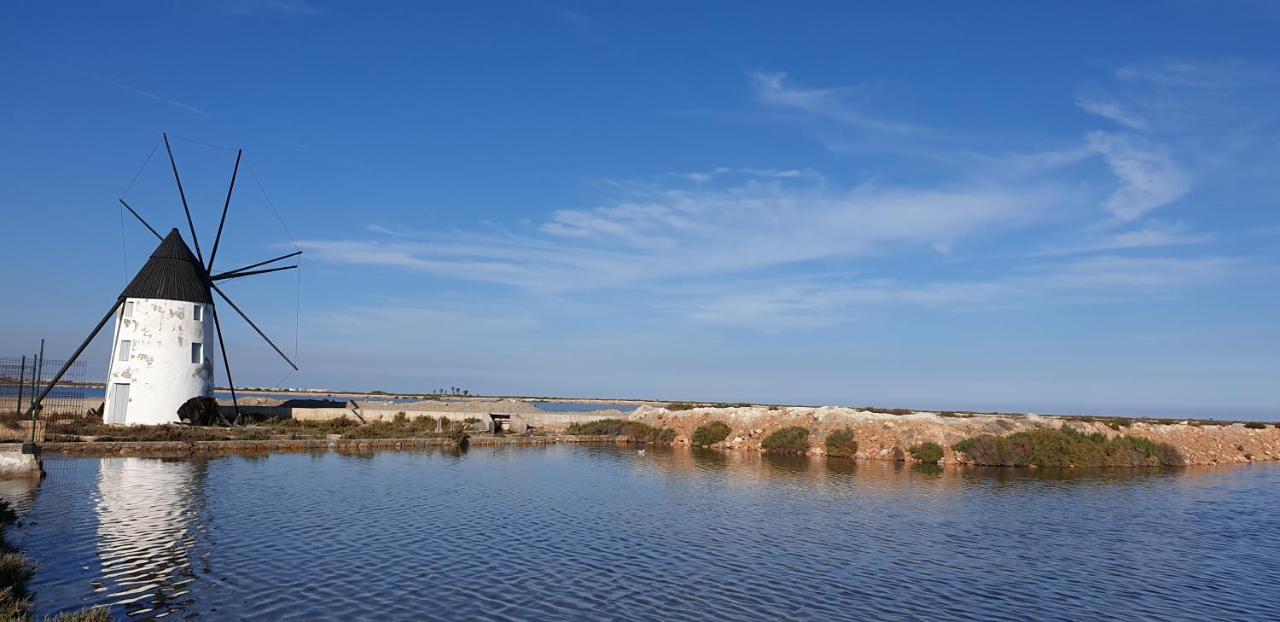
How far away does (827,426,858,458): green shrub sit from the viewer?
47.7 meters

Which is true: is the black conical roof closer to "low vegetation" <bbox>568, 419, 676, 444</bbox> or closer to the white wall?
the white wall

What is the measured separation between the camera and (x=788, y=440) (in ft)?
163

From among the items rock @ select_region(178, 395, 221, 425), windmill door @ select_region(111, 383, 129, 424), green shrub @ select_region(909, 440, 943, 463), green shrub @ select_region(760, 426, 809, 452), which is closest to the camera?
windmill door @ select_region(111, 383, 129, 424)

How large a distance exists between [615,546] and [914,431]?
32640 millimetres

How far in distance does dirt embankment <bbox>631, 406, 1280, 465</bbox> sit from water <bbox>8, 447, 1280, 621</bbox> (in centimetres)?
1319

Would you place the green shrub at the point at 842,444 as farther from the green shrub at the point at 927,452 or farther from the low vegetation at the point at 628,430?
the low vegetation at the point at 628,430

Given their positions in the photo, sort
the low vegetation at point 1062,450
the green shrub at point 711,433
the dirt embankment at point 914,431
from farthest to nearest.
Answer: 1. the green shrub at point 711,433
2. the dirt embankment at point 914,431
3. the low vegetation at point 1062,450

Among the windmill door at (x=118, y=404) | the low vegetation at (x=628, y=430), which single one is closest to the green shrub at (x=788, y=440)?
the low vegetation at (x=628, y=430)

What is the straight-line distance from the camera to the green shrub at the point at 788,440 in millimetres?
49188

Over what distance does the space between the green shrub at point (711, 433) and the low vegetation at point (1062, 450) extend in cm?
1480

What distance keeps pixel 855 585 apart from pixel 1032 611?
11.4ft

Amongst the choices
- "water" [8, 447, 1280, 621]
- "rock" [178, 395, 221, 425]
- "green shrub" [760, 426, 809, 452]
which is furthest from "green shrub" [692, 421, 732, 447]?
"rock" [178, 395, 221, 425]

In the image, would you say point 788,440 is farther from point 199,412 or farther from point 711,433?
point 199,412

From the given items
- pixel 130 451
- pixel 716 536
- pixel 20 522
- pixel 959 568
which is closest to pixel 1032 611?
pixel 959 568
